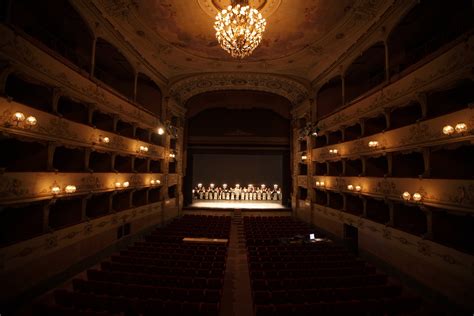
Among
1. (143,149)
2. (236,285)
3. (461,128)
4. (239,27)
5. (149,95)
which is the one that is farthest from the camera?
(149,95)

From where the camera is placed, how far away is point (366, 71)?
46.4ft

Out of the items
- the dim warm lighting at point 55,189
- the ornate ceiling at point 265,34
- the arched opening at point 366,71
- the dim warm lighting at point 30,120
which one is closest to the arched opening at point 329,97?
the arched opening at point 366,71

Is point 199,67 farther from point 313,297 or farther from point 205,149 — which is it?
point 313,297

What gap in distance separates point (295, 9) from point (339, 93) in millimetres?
7898

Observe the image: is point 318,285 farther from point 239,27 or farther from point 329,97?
point 329,97

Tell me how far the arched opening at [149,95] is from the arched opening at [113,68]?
2.06ft

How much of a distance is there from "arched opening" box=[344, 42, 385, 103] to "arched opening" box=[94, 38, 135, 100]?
42.1ft

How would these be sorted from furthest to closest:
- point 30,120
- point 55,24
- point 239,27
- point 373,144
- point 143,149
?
point 143,149, point 373,144, point 55,24, point 239,27, point 30,120

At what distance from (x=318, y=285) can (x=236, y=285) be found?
283cm

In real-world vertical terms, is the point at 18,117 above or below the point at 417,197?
above

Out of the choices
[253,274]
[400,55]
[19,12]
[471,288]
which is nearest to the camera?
[471,288]

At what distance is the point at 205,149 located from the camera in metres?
22.1

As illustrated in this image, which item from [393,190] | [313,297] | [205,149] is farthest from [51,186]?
[205,149]

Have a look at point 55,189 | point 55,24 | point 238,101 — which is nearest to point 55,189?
point 55,189
